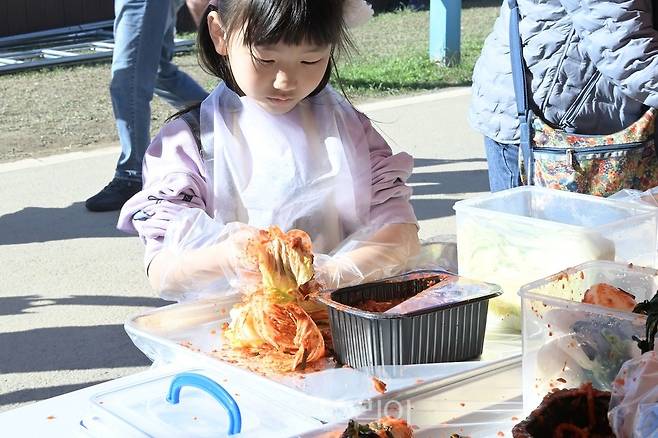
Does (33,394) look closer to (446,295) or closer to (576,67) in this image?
(576,67)

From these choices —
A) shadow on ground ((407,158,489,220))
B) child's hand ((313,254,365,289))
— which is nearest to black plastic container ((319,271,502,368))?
child's hand ((313,254,365,289))

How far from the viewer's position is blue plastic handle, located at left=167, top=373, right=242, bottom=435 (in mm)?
1281

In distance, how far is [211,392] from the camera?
1299 millimetres

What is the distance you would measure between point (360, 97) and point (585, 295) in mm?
6226

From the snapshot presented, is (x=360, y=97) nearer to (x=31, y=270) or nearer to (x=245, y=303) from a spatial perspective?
(x=31, y=270)

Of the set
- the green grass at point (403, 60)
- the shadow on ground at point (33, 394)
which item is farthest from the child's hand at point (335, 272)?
the green grass at point (403, 60)

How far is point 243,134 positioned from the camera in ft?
6.28

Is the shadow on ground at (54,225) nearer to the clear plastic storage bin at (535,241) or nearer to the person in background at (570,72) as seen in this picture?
the person in background at (570,72)

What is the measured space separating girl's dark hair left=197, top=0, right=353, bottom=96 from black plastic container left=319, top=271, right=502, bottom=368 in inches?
17.6

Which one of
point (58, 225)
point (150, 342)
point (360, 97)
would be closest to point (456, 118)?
point (360, 97)

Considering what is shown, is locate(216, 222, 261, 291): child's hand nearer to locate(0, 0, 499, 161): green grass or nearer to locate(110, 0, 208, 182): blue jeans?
locate(110, 0, 208, 182): blue jeans

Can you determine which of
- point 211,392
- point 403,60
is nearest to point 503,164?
point 211,392

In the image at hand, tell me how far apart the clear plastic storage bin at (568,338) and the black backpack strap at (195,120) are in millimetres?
757

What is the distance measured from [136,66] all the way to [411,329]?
353 cm
